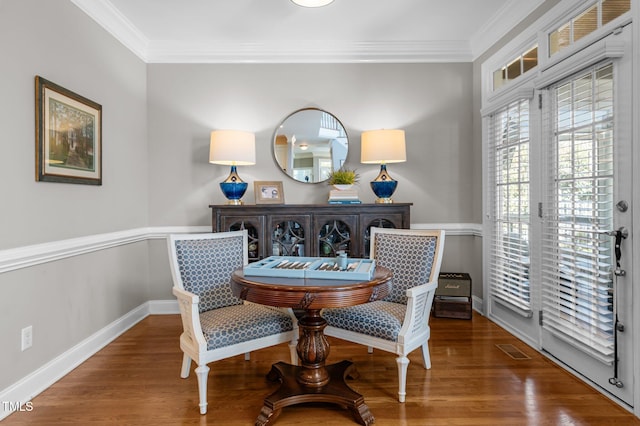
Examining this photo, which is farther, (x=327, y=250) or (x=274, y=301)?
(x=327, y=250)

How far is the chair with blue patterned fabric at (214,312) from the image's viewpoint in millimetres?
2072

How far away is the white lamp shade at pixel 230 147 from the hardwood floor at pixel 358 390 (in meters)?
1.67

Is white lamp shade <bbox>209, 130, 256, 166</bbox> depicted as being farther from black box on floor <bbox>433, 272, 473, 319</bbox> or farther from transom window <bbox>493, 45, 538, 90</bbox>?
transom window <bbox>493, 45, 538, 90</bbox>

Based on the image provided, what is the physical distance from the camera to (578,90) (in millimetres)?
2398

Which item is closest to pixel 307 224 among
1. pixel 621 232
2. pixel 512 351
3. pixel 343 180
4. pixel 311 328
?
pixel 343 180

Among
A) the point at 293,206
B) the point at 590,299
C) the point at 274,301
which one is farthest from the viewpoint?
the point at 293,206

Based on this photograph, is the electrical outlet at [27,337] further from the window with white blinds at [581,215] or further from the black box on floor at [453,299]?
the window with white blinds at [581,215]

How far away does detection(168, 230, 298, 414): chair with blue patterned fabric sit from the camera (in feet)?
6.80

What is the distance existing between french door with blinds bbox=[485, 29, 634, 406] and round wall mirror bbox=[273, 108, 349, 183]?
1.58 metres

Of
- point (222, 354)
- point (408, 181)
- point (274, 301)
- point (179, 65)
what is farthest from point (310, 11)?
point (222, 354)

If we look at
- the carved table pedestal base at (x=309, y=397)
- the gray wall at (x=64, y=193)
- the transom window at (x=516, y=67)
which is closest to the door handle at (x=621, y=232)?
the transom window at (x=516, y=67)

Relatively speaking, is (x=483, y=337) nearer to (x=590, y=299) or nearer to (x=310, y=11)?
(x=590, y=299)

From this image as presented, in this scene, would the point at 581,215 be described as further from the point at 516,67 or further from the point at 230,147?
the point at 230,147

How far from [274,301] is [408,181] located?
254 centimetres
